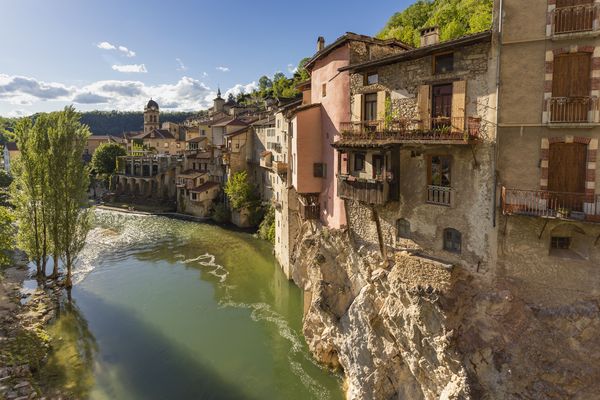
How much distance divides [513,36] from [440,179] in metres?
6.19

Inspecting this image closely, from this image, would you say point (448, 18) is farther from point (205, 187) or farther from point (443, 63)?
point (205, 187)

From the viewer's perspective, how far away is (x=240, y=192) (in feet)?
182

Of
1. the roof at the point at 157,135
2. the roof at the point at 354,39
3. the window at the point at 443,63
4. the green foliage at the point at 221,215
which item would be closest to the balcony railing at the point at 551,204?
the window at the point at 443,63

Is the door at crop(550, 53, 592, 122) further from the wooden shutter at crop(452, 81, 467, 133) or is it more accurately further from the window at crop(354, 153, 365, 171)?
the window at crop(354, 153, 365, 171)

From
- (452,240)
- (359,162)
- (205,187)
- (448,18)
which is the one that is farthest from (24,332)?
(448,18)

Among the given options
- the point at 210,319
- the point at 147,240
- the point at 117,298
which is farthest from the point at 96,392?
the point at 147,240

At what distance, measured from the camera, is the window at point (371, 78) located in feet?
62.0

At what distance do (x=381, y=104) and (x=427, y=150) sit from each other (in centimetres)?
364

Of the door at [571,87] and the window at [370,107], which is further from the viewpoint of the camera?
the window at [370,107]

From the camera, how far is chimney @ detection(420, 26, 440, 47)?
19984 mm

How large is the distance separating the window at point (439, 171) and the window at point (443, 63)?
3823mm

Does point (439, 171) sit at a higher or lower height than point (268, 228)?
higher

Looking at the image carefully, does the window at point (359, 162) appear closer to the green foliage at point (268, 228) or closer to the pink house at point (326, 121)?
the pink house at point (326, 121)

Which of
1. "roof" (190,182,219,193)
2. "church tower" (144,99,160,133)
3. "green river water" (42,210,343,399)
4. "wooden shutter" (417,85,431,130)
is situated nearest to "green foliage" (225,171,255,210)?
"roof" (190,182,219,193)
